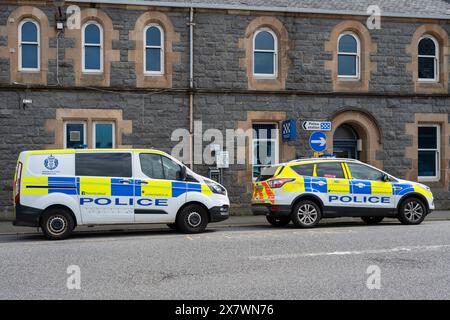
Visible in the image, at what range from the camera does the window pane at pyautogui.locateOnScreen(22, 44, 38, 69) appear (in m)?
17.5

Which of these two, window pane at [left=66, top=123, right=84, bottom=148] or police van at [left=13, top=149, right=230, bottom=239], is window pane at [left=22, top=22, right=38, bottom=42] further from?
police van at [left=13, top=149, right=230, bottom=239]

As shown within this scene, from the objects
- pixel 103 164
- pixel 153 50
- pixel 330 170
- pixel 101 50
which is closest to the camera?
pixel 103 164

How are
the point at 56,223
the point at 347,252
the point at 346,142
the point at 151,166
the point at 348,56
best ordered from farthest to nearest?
the point at 346,142
the point at 348,56
the point at 151,166
the point at 56,223
the point at 347,252

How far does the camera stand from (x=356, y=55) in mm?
19453

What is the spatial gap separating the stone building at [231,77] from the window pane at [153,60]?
0.03m

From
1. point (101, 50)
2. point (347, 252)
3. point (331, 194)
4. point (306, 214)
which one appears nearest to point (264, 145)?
point (331, 194)

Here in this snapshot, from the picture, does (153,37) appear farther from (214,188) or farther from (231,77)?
(214,188)

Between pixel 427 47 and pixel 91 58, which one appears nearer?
pixel 91 58

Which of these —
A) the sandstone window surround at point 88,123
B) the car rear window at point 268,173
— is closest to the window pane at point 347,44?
the car rear window at point 268,173

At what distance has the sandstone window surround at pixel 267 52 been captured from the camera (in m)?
18.6

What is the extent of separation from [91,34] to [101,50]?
596mm

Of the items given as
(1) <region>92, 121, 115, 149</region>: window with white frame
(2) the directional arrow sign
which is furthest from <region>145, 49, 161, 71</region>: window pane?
(2) the directional arrow sign

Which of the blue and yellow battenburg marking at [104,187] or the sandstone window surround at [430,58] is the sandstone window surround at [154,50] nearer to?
the blue and yellow battenburg marking at [104,187]

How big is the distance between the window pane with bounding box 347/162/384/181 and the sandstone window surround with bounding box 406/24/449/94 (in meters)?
6.18
